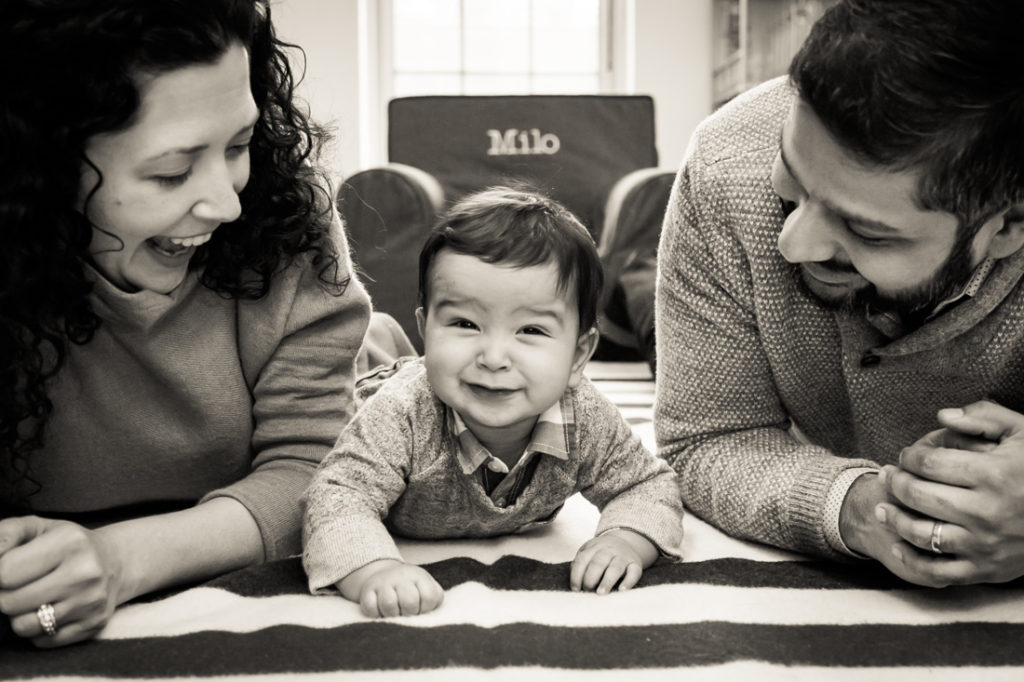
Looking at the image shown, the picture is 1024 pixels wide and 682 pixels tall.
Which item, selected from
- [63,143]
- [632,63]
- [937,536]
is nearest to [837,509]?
[937,536]

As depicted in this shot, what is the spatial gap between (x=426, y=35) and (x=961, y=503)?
3953 millimetres

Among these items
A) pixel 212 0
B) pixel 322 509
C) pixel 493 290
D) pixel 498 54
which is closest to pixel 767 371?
pixel 493 290

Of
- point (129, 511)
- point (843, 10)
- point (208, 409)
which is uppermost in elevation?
point (843, 10)

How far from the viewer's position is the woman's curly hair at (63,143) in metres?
0.82

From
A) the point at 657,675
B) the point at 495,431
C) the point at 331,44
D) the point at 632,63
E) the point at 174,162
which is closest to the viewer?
the point at 657,675

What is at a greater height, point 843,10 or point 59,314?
point 843,10

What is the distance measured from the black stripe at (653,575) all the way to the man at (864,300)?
1.6 inches

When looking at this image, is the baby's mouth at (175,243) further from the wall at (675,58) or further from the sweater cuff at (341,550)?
the wall at (675,58)

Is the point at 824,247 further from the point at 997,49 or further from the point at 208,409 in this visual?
the point at 208,409

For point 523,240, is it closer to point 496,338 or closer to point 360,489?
point 496,338

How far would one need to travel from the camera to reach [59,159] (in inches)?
33.9

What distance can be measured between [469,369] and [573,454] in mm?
173

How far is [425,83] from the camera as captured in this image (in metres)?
4.47

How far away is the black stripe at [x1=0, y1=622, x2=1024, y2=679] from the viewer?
786 mm
